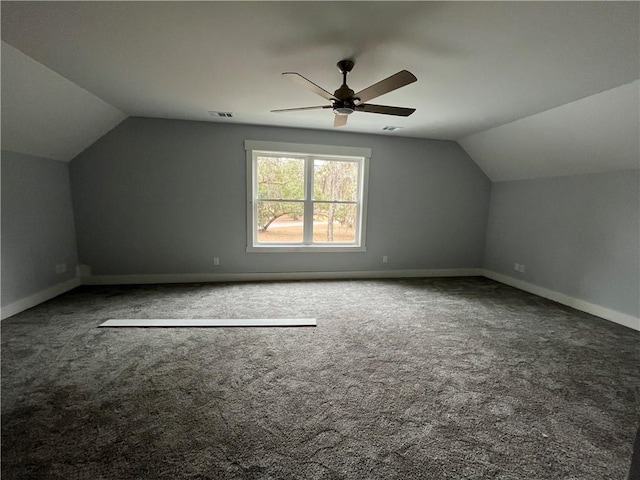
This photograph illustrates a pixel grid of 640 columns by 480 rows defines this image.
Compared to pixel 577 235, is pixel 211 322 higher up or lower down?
lower down

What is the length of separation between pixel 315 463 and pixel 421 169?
177 inches

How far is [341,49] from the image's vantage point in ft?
6.77

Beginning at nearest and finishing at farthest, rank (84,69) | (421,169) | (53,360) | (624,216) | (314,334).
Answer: (53,360), (84,69), (314,334), (624,216), (421,169)

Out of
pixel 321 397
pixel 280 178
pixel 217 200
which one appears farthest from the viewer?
pixel 280 178

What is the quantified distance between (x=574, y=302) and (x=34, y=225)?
6.93 metres

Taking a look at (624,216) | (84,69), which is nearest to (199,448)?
(84,69)

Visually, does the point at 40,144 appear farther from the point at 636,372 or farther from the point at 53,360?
the point at 636,372

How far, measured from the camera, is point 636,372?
2.21 m

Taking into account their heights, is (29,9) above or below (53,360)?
above

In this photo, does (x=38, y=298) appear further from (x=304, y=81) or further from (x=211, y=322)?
(x=304, y=81)

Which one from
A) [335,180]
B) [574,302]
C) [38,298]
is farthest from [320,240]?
[38,298]

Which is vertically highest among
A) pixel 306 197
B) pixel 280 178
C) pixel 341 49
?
pixel 341 49

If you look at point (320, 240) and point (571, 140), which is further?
point (320, 240)

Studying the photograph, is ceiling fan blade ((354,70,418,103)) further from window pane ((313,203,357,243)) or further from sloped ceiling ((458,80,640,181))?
window pane ((313,203,357,243))
